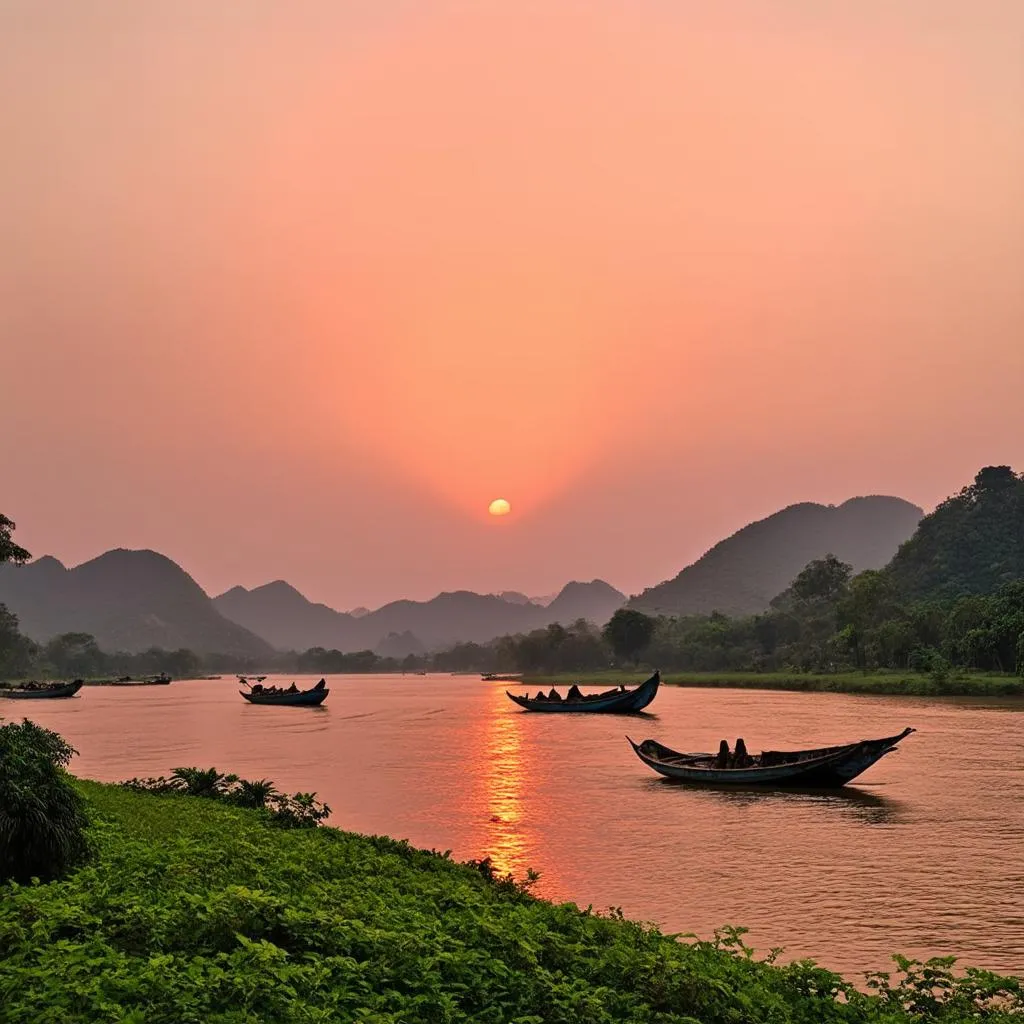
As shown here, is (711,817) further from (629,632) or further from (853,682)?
(629,632)

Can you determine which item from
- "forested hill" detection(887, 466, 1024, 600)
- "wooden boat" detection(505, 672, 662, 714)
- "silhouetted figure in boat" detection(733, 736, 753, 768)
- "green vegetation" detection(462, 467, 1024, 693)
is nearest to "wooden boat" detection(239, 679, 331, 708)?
"wooden boat" detection(505, 672, 662, 714)

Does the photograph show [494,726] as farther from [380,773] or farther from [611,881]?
[611,881]

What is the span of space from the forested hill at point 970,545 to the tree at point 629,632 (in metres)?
42.5

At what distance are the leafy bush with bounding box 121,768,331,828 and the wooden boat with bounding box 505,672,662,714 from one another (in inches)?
1997

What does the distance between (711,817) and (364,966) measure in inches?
829

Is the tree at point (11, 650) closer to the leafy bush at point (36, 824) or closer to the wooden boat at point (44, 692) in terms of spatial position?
the wooden boat at point (44, 692)

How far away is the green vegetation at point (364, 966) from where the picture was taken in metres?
7.35

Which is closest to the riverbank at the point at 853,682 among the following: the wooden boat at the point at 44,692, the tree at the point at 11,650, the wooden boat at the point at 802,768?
the wooden boat at the point at 802,768

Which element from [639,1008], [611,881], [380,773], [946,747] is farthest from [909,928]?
[946,747]

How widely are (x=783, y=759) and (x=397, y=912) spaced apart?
2525cm

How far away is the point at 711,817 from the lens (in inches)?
1081

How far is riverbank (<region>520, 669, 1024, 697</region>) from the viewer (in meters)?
83.5

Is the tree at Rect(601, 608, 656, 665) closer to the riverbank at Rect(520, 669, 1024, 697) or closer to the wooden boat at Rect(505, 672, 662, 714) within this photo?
the riverbank at Rect(520, 669, 1024, 697)

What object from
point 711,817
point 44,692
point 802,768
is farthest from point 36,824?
point 44,692
